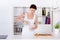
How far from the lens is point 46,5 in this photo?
2.22 meters

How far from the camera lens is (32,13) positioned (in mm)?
2254

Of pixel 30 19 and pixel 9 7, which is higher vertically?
pixel 9 7

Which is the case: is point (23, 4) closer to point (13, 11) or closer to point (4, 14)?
point (13, 11)

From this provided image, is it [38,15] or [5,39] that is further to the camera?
[38,15]

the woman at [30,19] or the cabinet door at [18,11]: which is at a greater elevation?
the cabinet door at [18,11]

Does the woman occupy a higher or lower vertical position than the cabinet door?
lower

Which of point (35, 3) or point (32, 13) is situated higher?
point (35, 3)

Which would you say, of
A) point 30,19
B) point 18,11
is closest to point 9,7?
point 18,11

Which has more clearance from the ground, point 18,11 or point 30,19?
point 18,11

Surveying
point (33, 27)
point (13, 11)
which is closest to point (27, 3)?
point (13, 11)

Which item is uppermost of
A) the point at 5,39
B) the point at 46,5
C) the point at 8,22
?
the point at 46,5

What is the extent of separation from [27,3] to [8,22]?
1.53 feet

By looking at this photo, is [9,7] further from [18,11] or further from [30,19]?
[30,19]

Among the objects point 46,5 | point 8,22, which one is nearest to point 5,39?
point 8,22
